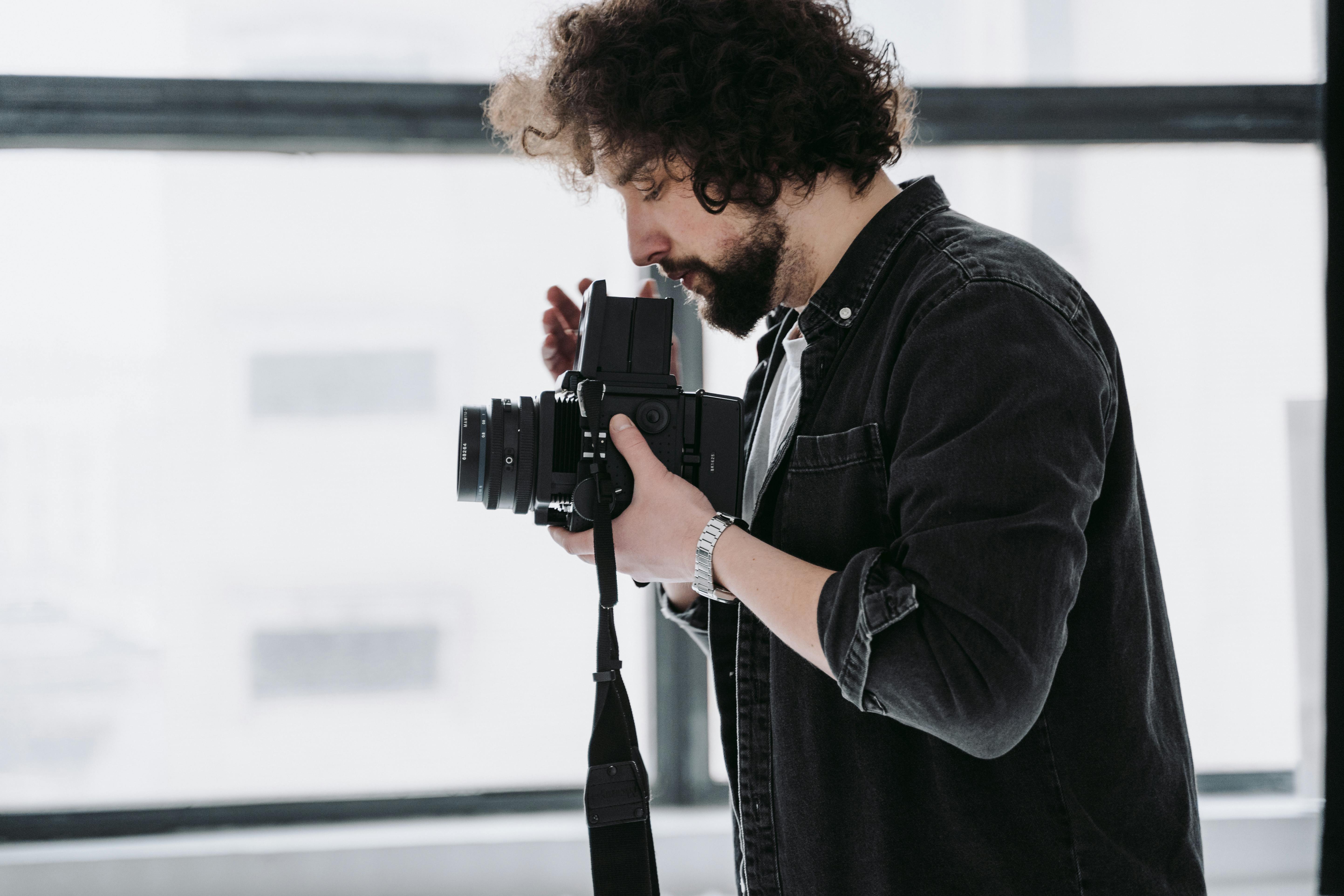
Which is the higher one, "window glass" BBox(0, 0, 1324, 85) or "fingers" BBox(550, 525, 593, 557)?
"window glass" BBox(0, 0, 1324, 85)

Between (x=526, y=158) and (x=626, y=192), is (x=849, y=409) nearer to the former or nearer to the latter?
(x=626, y=192)

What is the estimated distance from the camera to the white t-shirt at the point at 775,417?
2.64ft

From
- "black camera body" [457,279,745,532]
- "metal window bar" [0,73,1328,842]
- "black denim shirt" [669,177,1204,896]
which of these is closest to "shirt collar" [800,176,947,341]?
"black denim shirt" [669,177,1204,896]

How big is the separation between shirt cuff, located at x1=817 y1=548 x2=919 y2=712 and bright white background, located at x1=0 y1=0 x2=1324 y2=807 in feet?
3.22

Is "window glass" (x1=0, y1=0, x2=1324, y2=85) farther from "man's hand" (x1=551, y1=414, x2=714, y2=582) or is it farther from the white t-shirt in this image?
"man's hand" (x1=551, y1=414, x2=714, y2=582)

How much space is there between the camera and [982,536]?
1.74 feet

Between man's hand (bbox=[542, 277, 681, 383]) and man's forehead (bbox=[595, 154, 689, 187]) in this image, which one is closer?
man's forehead (bbox=[595, 154, 689, 187])

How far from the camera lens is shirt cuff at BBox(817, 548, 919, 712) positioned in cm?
55

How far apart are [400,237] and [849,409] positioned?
1063mm

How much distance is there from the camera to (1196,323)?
5.22 ft

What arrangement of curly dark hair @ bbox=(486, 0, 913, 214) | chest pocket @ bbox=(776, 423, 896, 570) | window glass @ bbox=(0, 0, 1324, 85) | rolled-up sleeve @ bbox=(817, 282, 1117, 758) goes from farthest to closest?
window glass @ bbox=(0, 0, 1324, 85) < curly dark hair @ bbox=(486, 0, 913, 214) < chest pocket @ bbox=(776, 423, 896, 570) < rolled-up sleeve @ bbox=(817, 282, 1117, 758)

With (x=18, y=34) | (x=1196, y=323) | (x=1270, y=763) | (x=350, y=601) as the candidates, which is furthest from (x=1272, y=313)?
(x=18, y=34)

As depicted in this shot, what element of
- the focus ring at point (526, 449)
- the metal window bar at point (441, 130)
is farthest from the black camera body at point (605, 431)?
the metal window bar at point (441, 130)

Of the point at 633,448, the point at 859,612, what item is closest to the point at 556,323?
the point at 633,448
